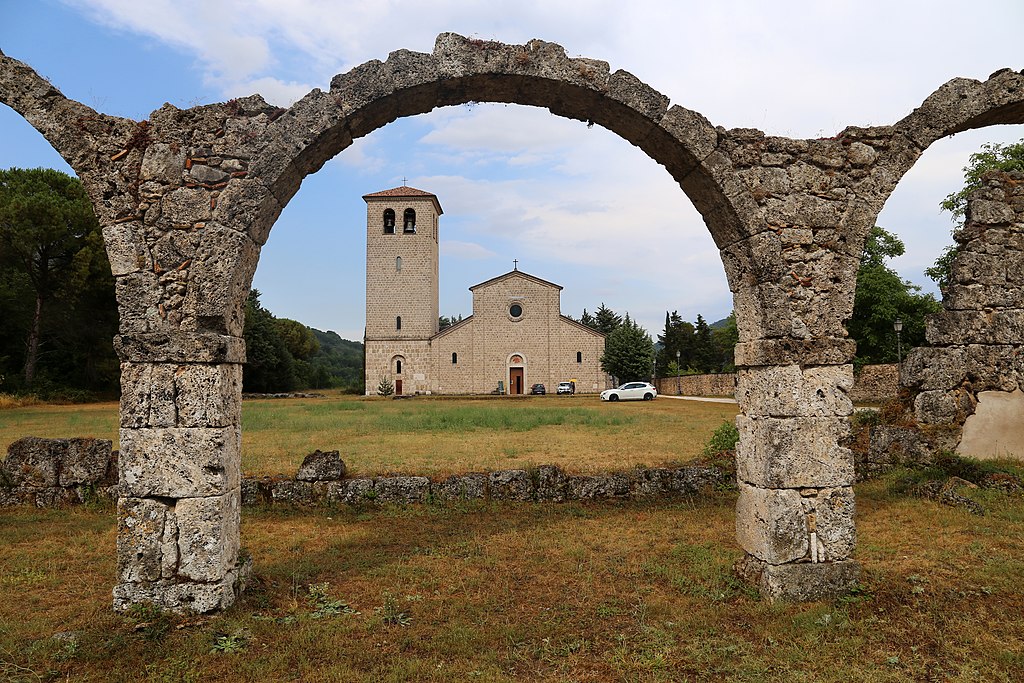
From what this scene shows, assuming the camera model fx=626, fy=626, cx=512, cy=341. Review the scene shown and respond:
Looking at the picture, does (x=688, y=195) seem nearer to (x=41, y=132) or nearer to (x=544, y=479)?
(x=544, y=479)

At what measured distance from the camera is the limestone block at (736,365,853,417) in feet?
18.3

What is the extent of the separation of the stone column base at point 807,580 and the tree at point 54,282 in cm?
3083

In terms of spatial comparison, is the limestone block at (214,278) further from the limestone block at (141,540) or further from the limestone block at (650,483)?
the limestone block at (650,483)

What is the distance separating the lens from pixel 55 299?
29.1m

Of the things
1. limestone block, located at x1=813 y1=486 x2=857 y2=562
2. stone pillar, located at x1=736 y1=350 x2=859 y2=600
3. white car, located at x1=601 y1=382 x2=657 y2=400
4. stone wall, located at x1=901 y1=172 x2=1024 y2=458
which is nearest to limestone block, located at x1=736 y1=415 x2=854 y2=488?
stone pillar, located at x1=736 y1=350 x2=859 y2=600

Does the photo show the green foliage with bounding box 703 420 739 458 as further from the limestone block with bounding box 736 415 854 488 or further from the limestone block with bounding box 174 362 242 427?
the limestone block with bounding box 174 362 242 427

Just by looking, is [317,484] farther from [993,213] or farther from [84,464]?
[993,213]

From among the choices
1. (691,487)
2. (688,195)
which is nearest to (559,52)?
(688,195)

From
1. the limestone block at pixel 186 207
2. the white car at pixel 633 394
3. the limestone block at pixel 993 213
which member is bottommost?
the white car at pixel 633 394

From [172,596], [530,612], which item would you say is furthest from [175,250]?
[530,612]

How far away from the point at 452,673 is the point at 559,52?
17.0ft

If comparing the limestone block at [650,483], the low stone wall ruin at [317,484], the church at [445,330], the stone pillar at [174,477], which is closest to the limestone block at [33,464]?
the low stone wall ruin at [317,484]

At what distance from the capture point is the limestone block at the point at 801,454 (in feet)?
18.1

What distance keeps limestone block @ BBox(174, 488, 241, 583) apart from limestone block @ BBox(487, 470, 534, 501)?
4507mm
